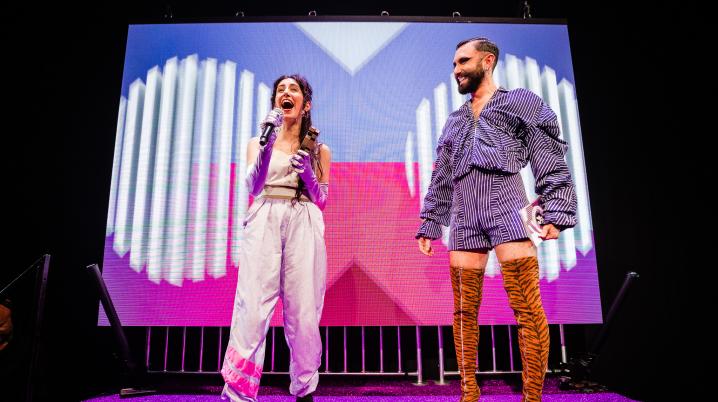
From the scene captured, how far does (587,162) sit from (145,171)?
3.35 m

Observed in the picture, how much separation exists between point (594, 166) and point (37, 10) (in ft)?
14.7

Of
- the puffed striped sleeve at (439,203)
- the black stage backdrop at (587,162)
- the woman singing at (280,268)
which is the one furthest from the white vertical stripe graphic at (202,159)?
the puffed striped sleeve at (439,203)

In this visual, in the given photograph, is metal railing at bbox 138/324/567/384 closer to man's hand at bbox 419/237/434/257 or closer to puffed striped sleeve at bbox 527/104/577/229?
man's hand at bbox 419/237/434/257

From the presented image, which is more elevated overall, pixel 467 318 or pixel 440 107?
pixel 440 107

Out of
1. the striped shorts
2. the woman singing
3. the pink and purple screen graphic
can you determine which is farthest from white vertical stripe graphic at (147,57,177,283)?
the striped shorts

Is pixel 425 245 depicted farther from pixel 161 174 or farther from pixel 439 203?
pixel 161 174

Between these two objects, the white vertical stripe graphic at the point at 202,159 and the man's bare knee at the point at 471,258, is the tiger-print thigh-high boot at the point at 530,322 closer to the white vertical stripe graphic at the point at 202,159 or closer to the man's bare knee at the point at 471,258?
the man's bare knee at the point at 471,258

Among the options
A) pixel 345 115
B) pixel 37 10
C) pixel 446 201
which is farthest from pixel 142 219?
pixel 446 201

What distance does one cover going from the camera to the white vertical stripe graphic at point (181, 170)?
10.5 ft

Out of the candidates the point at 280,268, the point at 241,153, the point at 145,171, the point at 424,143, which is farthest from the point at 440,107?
the point at 145,171

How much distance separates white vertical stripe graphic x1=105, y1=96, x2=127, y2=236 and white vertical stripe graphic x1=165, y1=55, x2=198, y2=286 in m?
0.41

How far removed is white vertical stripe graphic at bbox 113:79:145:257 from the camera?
3.23 m

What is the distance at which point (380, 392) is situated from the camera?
2938 mm

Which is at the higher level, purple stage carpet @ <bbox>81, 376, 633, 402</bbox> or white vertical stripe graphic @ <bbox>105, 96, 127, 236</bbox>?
white vertical stripe graphic @ <bbox>105, 96, 127, 236</bbox>
